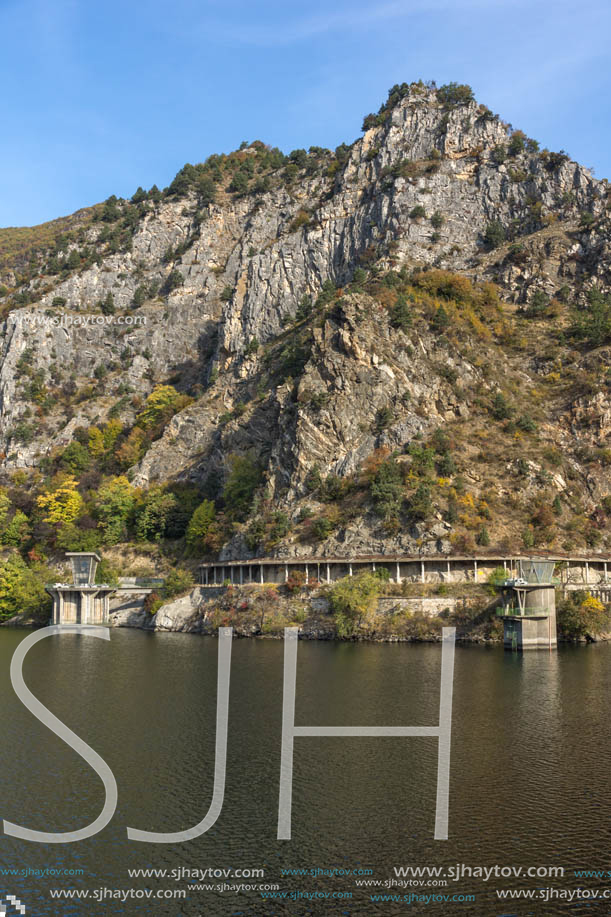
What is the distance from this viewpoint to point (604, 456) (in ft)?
330

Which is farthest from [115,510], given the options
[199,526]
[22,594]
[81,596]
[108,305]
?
[108,305]

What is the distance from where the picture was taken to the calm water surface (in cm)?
2188

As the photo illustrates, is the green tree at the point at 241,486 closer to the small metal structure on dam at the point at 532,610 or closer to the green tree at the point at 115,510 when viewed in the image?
the green tree at the point at 115,510

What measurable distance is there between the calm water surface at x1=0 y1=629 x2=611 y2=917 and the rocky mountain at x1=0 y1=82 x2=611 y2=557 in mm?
39490

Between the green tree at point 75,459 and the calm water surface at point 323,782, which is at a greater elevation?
the green tree at point 75,459

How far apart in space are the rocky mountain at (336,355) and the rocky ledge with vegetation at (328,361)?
0.45m

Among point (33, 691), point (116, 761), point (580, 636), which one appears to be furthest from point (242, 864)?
point (580, 636)

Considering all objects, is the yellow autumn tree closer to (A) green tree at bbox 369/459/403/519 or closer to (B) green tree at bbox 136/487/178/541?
(B) green tree at bbox 136/487/178/541

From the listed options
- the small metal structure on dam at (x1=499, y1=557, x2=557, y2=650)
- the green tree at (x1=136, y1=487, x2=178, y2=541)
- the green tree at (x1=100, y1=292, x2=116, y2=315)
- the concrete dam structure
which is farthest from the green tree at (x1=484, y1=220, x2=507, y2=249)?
the small metal structure on dam at (x1=499, y1=557, x2=557, y2=650)

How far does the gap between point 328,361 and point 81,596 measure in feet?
162

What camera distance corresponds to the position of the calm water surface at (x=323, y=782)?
21.9 metres

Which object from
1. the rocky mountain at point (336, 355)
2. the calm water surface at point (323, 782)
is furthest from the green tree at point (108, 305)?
the calm water surface at point (323, 782)

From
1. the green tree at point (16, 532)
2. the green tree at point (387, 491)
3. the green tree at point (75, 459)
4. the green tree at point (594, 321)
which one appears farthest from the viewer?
the green tree at point (75, 459)

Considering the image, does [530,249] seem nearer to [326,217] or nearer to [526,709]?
[326,217]
